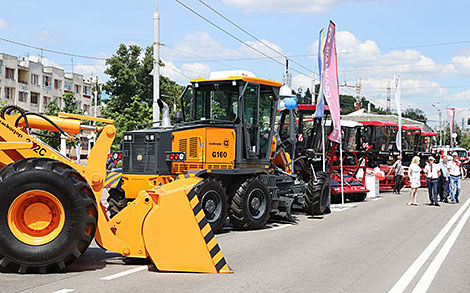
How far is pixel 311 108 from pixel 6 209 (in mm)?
13821

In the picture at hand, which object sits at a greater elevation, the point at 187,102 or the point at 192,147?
the point at 187,102

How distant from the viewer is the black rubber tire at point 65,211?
23.3 ft

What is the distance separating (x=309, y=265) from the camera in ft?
27.6

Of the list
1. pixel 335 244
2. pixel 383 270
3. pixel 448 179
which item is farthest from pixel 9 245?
pixel 448 179

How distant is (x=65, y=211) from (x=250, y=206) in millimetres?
5521

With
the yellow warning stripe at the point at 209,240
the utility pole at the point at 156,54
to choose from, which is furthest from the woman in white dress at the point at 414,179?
the yellow warning stripe at the point at 209,240

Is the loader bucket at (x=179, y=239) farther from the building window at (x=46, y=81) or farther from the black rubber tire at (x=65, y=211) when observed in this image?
the building window at (x=46, y=81)

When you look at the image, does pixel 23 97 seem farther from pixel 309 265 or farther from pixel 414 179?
pixel 309 265

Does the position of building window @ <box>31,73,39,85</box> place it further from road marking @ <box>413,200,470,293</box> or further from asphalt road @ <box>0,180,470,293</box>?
road marking @ <box>413,200,470,293</box>

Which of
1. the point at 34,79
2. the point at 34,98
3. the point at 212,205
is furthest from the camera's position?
the point at 34,98

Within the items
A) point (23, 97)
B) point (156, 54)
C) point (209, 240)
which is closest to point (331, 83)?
point (156, 54)

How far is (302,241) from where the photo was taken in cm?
1076

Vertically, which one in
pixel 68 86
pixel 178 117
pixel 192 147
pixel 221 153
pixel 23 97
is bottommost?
pixel 221 153

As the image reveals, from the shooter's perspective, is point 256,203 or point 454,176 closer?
point 256,203
